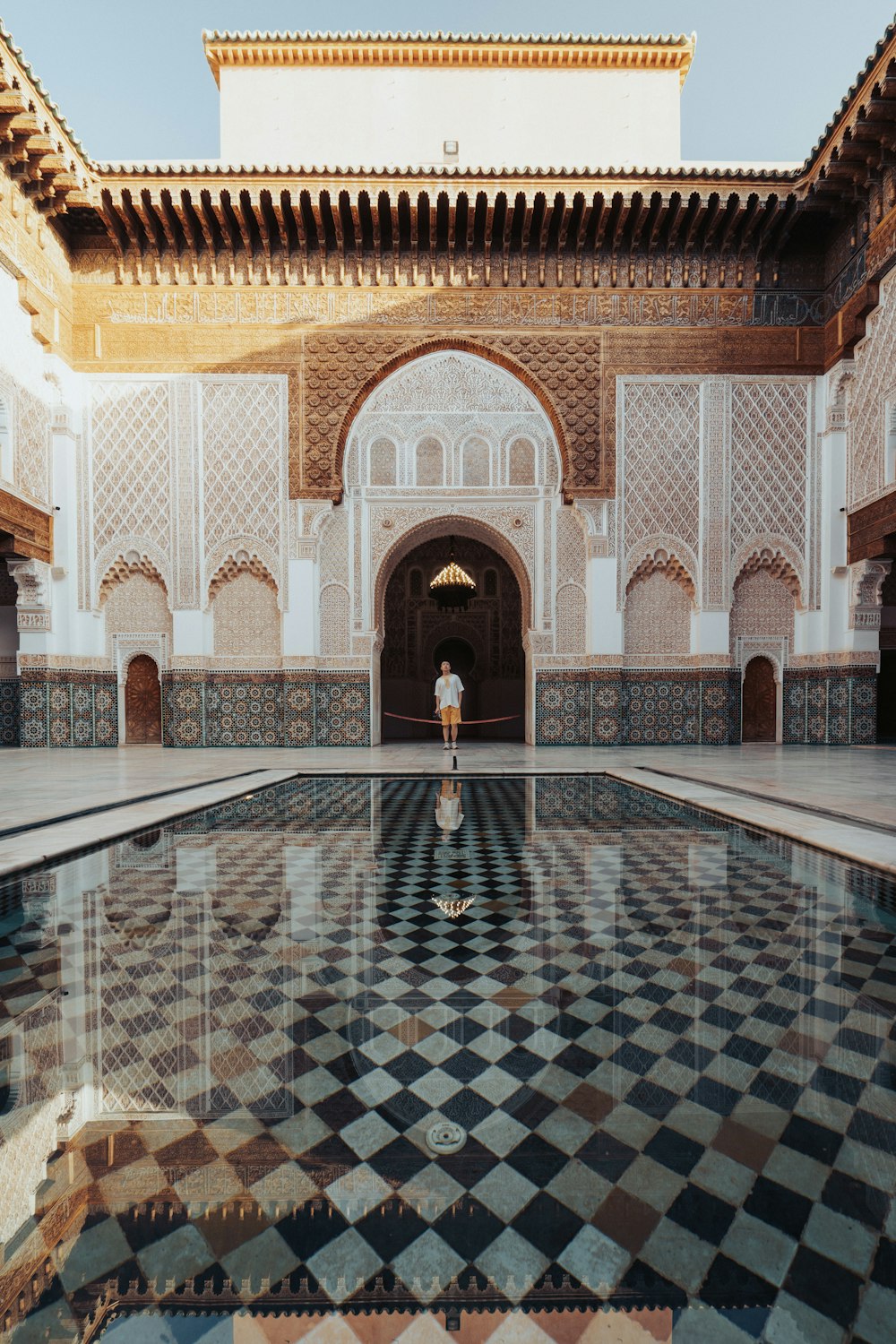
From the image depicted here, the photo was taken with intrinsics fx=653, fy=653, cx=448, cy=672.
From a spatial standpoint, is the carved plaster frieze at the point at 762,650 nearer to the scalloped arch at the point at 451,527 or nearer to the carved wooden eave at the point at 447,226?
the scalloped arch at the point at 451,527

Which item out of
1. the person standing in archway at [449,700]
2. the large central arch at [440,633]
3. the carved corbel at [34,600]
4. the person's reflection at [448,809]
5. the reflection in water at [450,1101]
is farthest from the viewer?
the large central arch at [440,633]

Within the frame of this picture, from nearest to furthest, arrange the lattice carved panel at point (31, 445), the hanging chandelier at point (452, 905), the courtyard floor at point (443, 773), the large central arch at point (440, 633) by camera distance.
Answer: the hanging chandelier at point (452, 905), the courtyard floor at point (443, 773), the lattice carved panel at point (31, 445), the large central arch at point (440, 633)

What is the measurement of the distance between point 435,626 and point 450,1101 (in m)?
7.75

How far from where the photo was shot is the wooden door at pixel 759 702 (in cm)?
581

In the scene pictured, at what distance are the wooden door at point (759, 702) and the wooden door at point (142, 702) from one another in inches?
205

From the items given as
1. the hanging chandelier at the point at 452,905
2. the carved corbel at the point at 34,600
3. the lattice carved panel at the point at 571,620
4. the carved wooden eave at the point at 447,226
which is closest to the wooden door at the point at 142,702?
the carved corbel at the point at 34,600

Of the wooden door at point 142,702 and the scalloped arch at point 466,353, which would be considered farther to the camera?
the wooden door at point 142,702

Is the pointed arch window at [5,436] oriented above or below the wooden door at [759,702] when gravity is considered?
above

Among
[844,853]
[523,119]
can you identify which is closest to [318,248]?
[523,119]

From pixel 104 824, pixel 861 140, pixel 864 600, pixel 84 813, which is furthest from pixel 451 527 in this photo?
pixel 104 824

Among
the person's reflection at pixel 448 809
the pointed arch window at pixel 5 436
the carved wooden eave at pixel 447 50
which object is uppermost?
the carved wooden eave at pixel 447 50

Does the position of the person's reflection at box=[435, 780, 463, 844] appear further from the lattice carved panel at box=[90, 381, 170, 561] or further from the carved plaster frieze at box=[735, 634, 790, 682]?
the lattice carved panel at box=[90, 381, 170, 561]

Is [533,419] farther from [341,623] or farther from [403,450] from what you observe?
[341,623]

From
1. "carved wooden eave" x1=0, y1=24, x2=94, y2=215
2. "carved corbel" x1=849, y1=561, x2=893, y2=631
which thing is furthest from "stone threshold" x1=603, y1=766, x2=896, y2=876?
"carved wooden eave" x1=0, y1=24, x2=94, y2=215
